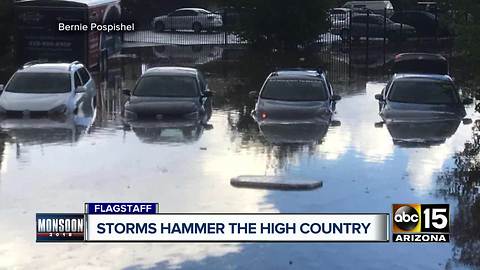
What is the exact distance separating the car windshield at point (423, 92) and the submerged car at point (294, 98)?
5.54 ft

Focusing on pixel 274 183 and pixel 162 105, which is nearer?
pixel 274 183

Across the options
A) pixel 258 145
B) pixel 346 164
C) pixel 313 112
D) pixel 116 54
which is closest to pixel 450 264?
pixel 346 164

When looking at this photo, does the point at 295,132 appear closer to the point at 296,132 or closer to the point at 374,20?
the point at 296,132

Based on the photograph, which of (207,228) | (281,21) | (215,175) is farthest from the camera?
(281,21)

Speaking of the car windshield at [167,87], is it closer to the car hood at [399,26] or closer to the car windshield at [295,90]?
the car windshield at [295,90]

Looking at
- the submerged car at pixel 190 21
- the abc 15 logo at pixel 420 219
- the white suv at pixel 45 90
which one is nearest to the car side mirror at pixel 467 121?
the abc 15 logo at pixel 420 219

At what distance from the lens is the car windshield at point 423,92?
23.2 meters

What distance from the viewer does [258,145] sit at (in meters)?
19.8

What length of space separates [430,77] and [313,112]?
3.59m

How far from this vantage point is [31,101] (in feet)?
75.8

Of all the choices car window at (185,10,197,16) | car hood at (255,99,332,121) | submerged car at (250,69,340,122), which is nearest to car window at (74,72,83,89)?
submerged car at (250,69,340,122)

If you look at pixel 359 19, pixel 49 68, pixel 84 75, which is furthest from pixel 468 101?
pixel 359 19

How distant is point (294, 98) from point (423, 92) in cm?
354

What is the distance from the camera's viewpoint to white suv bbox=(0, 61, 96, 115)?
75.3ft
